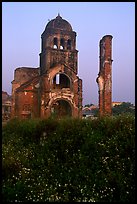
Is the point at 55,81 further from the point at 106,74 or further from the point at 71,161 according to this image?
the point at 71,161

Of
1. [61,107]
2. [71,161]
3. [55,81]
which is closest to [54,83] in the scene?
[55,81]

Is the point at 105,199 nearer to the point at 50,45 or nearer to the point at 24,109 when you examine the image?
the point at 24,109

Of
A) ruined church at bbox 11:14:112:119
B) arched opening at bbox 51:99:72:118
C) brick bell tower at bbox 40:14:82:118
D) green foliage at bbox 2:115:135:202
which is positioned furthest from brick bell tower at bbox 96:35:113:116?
green foliage at bbox 2:115:135:202

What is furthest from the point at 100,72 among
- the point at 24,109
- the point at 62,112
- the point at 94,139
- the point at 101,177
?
the point at 101,177

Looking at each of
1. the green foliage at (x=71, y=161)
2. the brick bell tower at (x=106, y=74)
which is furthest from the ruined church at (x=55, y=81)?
the green foliage at (x=71, y=161)

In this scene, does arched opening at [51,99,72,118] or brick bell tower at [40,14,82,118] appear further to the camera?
arched opening at [51,99,72,118]

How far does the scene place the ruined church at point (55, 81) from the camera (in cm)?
2372

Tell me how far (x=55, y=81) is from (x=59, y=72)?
1.59 m

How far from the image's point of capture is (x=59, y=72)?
82.6 feet

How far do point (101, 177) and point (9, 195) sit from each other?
2.12 meters

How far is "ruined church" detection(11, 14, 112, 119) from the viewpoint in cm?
2372

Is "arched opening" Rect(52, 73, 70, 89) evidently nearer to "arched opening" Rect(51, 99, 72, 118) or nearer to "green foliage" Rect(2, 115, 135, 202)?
"arched opening" Rect(51, 99, 72, 118)

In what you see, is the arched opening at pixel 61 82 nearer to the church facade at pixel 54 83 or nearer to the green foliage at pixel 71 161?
the church facade at pixel 54 83

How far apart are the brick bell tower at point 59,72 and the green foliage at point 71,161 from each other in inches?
602
